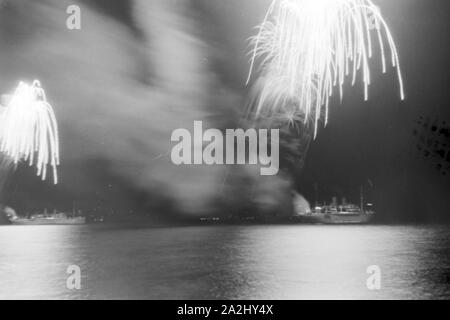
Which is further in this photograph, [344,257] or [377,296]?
[344,257]

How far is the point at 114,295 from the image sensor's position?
1759 centimetres

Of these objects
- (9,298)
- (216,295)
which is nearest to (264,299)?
(216,295)

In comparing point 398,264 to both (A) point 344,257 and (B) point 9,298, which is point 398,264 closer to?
(A) point 344,257

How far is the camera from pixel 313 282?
20891mm
